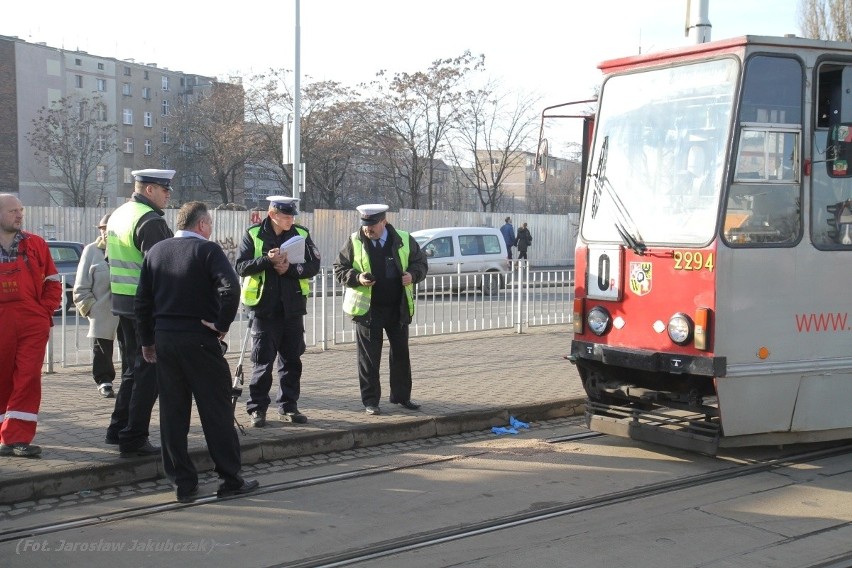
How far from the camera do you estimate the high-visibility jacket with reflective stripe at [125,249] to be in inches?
265

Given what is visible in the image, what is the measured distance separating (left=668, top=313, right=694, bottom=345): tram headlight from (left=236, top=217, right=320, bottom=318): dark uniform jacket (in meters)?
3.11

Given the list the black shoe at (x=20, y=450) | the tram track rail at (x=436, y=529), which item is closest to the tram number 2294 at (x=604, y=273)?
the tram track rail at (x=436, y=529)

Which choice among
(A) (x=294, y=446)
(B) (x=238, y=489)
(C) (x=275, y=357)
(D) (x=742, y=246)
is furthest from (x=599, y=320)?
(B) (x=238, y=489)

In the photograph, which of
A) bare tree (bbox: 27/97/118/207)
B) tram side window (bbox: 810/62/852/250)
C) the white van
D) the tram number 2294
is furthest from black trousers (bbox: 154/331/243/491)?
bare tree (bbox: 27/97/118/207)

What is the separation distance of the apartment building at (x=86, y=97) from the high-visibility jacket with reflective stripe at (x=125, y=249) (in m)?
50.8

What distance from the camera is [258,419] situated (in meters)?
7.63

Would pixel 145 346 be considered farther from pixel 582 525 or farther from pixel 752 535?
pixel 752 535

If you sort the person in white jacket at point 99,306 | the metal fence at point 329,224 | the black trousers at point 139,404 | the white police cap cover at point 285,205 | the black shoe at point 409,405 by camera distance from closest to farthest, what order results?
the black trousers at point 139,404 < the white police cap cover at point 285,205 < the black shoe at point 409,405 < the person in white jacket at point 99,306 < the metal fence at point 329,224

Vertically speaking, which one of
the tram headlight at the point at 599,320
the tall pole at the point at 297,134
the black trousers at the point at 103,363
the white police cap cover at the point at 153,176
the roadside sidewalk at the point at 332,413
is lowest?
the roadside sidewalk at the point at 332,413

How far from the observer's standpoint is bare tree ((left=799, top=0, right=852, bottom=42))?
27.4 metres

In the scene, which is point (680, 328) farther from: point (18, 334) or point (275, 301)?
point (18, 334)

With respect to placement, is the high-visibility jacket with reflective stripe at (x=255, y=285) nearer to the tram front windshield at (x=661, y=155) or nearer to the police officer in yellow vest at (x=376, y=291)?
the police officer in yellow vest at (x=376, y=291)

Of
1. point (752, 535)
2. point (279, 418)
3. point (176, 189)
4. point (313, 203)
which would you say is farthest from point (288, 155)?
point (176, 189)

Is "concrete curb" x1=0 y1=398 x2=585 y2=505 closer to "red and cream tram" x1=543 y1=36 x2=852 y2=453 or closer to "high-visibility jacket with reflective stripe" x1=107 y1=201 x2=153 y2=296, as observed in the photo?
"high-visibility jacket with reflective stripe" x1=107 y1=201 x2=153 y2=296
